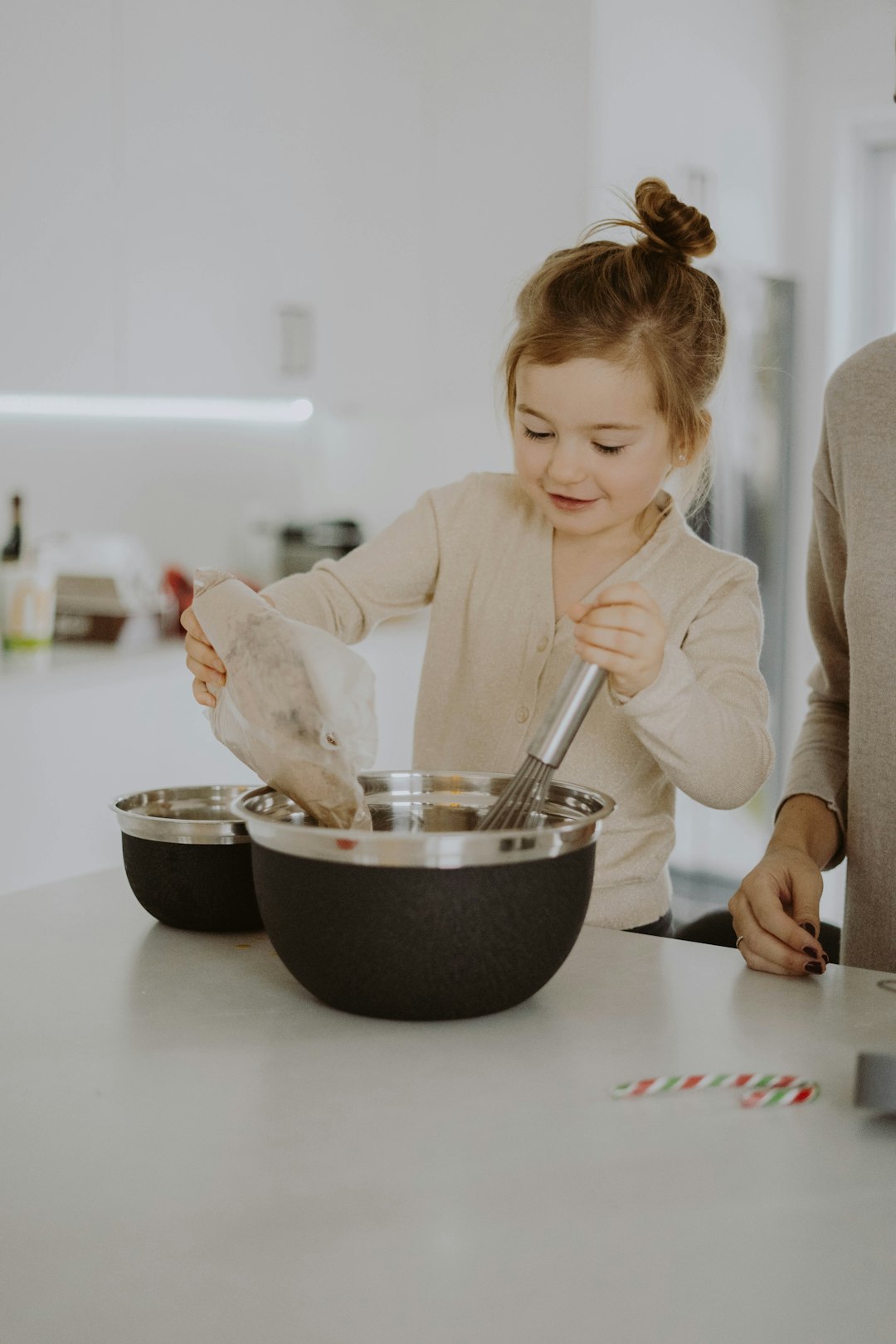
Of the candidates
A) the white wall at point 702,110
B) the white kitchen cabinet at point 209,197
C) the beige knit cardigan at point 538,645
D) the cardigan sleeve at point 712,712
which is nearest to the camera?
the cardigan sleeve at point 712,712

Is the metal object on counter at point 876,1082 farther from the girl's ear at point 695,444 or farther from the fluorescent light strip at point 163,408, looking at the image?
the fluorescent light strip at point 163,408

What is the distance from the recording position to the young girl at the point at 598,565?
3.82ft

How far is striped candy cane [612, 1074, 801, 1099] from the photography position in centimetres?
67

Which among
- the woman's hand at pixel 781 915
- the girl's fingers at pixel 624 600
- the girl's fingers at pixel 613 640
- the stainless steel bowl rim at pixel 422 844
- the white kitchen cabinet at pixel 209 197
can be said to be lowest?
the woman's hand at pixel 781 915

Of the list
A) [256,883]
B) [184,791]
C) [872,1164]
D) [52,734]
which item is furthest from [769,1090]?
[52,734]

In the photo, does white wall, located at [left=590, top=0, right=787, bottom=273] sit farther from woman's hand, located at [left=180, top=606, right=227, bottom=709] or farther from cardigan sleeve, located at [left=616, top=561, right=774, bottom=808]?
woman's hand, located at [left=180, top=606, right=227, bottom=709]

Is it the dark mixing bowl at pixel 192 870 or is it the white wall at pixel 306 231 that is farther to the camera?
the white wall at pixel 306 231

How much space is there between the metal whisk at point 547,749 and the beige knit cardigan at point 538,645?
7.2 inches

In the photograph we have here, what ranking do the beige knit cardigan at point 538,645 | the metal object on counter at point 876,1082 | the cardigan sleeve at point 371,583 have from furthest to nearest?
the cardigan sleeve at point 371,583
the beige knit cardigan at point 538,645
the metal object on counter at point 876,1082

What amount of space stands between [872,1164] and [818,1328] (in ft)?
0.47

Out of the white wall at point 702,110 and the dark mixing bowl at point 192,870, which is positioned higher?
the white wall at point 702,110

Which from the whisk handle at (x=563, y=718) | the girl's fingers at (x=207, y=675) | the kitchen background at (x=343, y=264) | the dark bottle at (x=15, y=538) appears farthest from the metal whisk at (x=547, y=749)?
the dark bottle at (x=15, y=538)

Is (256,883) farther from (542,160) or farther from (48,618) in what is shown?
(542,160)

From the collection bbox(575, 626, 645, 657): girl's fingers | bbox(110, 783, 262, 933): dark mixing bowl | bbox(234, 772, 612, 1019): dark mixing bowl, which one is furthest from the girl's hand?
bbox(110, 783, 262, 933): dark mixing bowl
